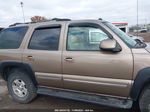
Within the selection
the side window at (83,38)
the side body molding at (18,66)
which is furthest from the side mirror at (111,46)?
the side body molding at (18,66)

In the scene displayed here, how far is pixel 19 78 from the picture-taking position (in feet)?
12.1

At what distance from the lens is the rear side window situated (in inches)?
143

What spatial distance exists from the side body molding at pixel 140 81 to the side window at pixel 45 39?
1654mm

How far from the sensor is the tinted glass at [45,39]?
3.20m

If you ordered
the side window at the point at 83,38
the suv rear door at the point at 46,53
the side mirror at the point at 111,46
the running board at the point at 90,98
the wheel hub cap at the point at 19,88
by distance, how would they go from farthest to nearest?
1. the wheel hub cap at the point at 19,88
2. the suv rear door at the point at 46,53
3. the side window at the point at 83,38
4. the running board at the point at 90,98
5. the side mirror at the point at 111,46

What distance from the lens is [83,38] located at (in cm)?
304

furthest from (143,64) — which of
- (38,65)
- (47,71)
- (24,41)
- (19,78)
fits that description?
(19,78)

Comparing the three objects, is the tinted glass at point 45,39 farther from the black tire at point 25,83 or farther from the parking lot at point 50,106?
the parking lot at point 50,106

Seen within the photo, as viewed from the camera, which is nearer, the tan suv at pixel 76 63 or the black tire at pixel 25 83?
the tan suv at pixel 76 63

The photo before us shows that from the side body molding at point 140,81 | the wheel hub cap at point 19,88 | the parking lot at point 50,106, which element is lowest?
the parking lot at point 50,106

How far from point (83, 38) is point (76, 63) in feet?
1.75

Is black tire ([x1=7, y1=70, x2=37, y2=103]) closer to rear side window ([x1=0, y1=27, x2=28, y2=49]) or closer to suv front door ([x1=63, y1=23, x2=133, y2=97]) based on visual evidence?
rear side window ([x1=0, y1=27, x2=28, y2=49])

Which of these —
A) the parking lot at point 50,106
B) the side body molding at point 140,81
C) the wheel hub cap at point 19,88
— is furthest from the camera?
the wheel hub cap at point 19,88

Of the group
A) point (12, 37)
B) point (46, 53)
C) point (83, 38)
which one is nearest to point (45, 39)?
point (46, 53)
